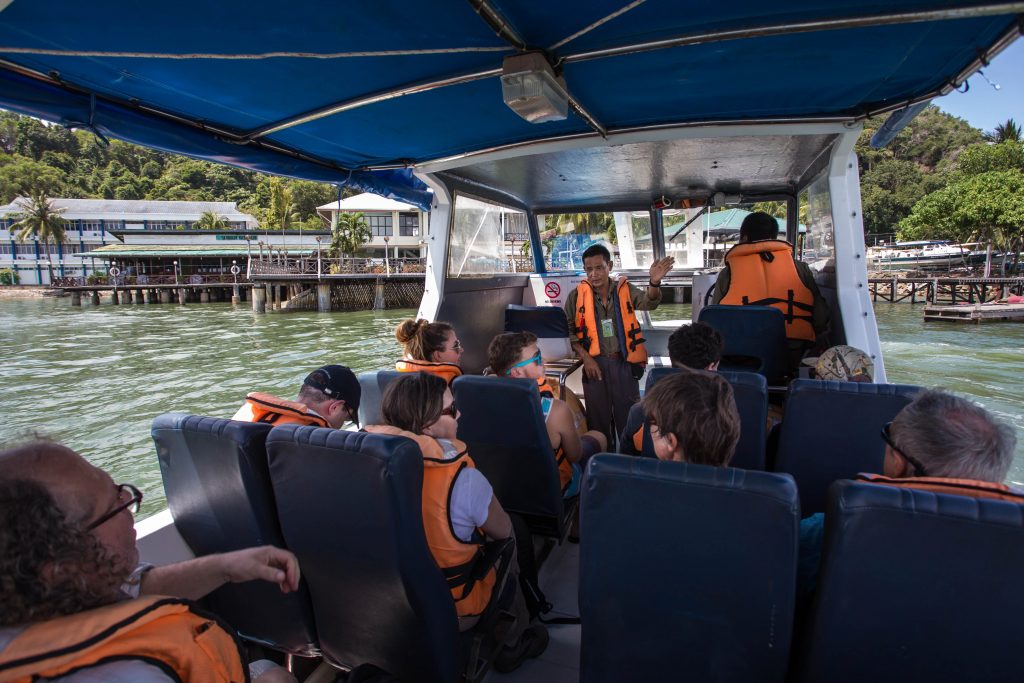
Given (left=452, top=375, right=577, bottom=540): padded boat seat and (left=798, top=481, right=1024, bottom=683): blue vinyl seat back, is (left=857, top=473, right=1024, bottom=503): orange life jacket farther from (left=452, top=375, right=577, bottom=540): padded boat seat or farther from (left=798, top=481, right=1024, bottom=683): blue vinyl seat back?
(left=452, top=375, right=577, bottom=540): padded boat seat

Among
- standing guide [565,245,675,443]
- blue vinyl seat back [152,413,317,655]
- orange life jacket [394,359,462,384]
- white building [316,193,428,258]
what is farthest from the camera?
white building [316,193,428,258]

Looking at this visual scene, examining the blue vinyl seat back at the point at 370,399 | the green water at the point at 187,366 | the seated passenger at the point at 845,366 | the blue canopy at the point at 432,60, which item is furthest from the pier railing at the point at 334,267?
the seated passenger at the point at 845,366

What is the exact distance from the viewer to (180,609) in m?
0.95

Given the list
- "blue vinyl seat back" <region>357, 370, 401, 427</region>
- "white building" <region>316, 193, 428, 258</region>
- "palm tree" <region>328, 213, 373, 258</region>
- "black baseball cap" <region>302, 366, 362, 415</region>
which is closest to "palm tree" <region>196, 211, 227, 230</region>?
"white building" <region>316, 193, 428, 258</region>

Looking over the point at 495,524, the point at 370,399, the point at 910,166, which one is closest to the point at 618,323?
the point at 370,399

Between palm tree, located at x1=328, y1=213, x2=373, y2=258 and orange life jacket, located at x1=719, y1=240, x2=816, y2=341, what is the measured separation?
147 ft

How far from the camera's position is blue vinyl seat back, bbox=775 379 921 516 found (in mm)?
1994

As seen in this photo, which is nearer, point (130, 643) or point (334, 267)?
point (130, 643)

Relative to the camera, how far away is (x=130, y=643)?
851mm

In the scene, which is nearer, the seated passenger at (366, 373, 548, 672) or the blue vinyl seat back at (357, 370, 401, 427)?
the seated passenger at (366, 373, 548, 672)

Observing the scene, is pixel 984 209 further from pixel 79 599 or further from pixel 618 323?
pixel 79 599

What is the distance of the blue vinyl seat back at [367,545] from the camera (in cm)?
145

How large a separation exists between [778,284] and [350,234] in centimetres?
4618

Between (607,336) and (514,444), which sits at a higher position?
(607,336)
